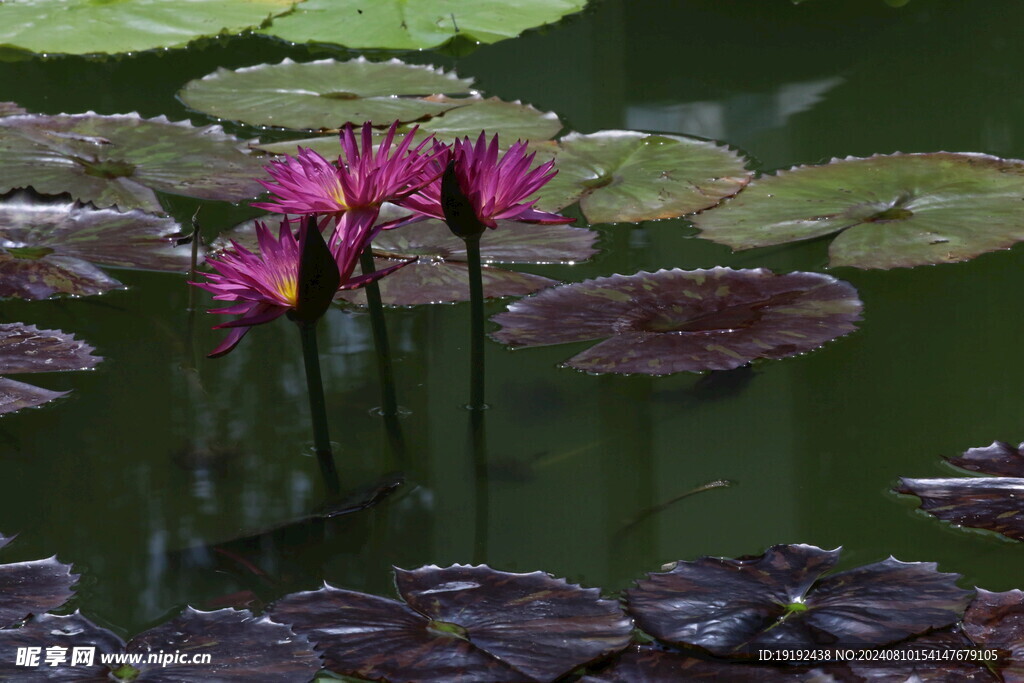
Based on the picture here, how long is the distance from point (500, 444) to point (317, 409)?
244 millimetres

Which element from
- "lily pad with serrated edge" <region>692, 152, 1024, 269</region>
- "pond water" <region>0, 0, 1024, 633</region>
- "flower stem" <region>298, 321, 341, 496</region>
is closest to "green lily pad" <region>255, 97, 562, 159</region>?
"pond water" <region>0, 0, 1024, 633</region>

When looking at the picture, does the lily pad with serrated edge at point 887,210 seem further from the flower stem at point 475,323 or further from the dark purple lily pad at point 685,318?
the flower stem at point 475,323

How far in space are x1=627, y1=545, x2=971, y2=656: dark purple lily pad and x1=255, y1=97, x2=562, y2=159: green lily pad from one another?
4.82 feet

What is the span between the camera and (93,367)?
1.65 metres

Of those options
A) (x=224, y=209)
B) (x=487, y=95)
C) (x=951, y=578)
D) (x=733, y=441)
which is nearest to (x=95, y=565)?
(x=733, y=441)

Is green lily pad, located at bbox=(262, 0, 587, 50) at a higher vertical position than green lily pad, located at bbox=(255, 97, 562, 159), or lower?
higher

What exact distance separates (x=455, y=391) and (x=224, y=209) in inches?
33.6

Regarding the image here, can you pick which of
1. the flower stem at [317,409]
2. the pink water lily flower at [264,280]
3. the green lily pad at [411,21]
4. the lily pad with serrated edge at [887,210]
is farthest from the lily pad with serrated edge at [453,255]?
the green lily pad at [411,21]

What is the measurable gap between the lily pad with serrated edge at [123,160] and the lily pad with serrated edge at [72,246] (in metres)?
0.07

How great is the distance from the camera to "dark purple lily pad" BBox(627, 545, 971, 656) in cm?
102

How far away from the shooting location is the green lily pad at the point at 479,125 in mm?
2434

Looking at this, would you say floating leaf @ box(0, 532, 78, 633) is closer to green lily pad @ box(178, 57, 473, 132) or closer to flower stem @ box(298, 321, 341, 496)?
flower stem @ box(298, 321, 341, 496)

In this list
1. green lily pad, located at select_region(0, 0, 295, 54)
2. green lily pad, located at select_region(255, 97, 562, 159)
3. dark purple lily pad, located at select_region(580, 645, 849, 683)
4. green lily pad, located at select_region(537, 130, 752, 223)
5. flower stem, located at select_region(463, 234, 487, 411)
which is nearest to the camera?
Result: dark purple lily pad, located at select_region(580, 645, 849, 683)

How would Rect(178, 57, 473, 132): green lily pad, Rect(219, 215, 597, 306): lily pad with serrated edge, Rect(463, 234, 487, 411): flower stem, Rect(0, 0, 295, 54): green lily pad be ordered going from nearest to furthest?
Rect(463, 234, 487, 411): flower stem < Rect(219, 215, 597, 306): lily pad with serrated edge < Rect(178, 57, 473, 132): green lily pad < Rect(0, 0, 295, 54): green lily pad
